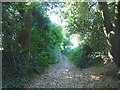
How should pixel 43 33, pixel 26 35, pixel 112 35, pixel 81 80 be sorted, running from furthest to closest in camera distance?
pixel 43 33 < pixel 26 35 < pixel 81 80 < pixel 112 35

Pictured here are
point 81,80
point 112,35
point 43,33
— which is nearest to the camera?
point 112,35

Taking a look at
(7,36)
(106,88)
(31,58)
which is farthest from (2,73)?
(106,88)

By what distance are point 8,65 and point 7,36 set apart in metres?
1.15

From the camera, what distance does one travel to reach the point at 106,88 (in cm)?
378

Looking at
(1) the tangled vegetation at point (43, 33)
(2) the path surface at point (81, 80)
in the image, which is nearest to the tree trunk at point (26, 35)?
(1) the tangled vegetation at point (43, 33)

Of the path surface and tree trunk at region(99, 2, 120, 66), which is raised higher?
tree trunk at region(99, 2, 120, 66)

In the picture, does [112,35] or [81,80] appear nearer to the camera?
[112,35]

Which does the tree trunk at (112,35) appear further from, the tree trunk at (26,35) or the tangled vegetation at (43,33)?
the tree trunk at (26,35)

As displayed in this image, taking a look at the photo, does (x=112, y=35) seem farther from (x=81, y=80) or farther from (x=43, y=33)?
(x=43, y=33)

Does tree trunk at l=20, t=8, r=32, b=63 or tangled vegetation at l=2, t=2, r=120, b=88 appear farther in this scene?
tree trunk at l=20, t=8, r=32, b=63

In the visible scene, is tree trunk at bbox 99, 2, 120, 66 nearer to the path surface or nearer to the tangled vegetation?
the tangled vegetation

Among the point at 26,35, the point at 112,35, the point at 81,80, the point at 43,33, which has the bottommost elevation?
the point at 81,80

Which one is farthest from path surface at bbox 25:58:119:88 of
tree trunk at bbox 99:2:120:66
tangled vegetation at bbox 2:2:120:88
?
tree trunk at bbox 99:2:120:66

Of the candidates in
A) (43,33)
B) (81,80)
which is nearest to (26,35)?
(43,33)
